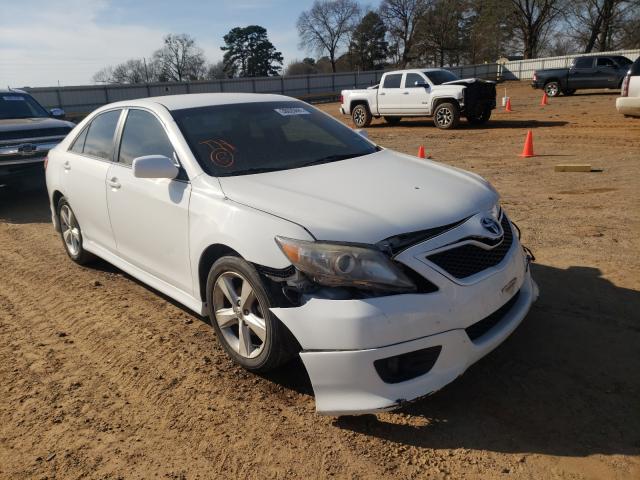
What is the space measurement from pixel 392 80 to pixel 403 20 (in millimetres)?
57568

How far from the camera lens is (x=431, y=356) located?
2.60m

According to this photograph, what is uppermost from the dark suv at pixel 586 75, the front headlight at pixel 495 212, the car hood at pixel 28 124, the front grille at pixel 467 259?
the dark suv at pixel 586 75

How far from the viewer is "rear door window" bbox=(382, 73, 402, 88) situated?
1683cm

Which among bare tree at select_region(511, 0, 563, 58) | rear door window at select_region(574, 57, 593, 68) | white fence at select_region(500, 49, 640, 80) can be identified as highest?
bare tree at select_region(511, 0, 563, 58)

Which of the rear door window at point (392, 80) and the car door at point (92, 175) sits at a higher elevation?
the rear door window at point (392, 80)

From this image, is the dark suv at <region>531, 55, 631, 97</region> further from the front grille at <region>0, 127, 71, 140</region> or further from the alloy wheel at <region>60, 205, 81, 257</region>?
the alloy wheel at <region>60, 205, 81, 257</region>

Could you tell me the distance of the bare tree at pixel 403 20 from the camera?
219 feet

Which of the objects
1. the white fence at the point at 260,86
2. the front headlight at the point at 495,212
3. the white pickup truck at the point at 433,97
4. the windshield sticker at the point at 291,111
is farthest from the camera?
the white fence at the point at 260,86

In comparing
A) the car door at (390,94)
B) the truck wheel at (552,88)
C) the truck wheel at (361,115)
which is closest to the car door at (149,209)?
the car door at (390,94)

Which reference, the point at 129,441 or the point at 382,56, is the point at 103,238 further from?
the point at 382,56

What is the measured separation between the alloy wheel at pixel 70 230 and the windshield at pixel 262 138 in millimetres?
2119

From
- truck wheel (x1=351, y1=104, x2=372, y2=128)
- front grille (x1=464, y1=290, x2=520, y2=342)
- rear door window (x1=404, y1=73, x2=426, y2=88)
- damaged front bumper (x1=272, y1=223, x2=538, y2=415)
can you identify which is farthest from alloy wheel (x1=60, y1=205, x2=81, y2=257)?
truck wheel (x1=351, y1=104, x2=372, y2=128)

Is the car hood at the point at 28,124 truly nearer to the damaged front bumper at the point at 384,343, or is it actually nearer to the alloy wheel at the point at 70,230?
the alloy wheel at the point at 70,230

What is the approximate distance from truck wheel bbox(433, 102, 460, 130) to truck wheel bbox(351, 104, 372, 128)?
2974mm
